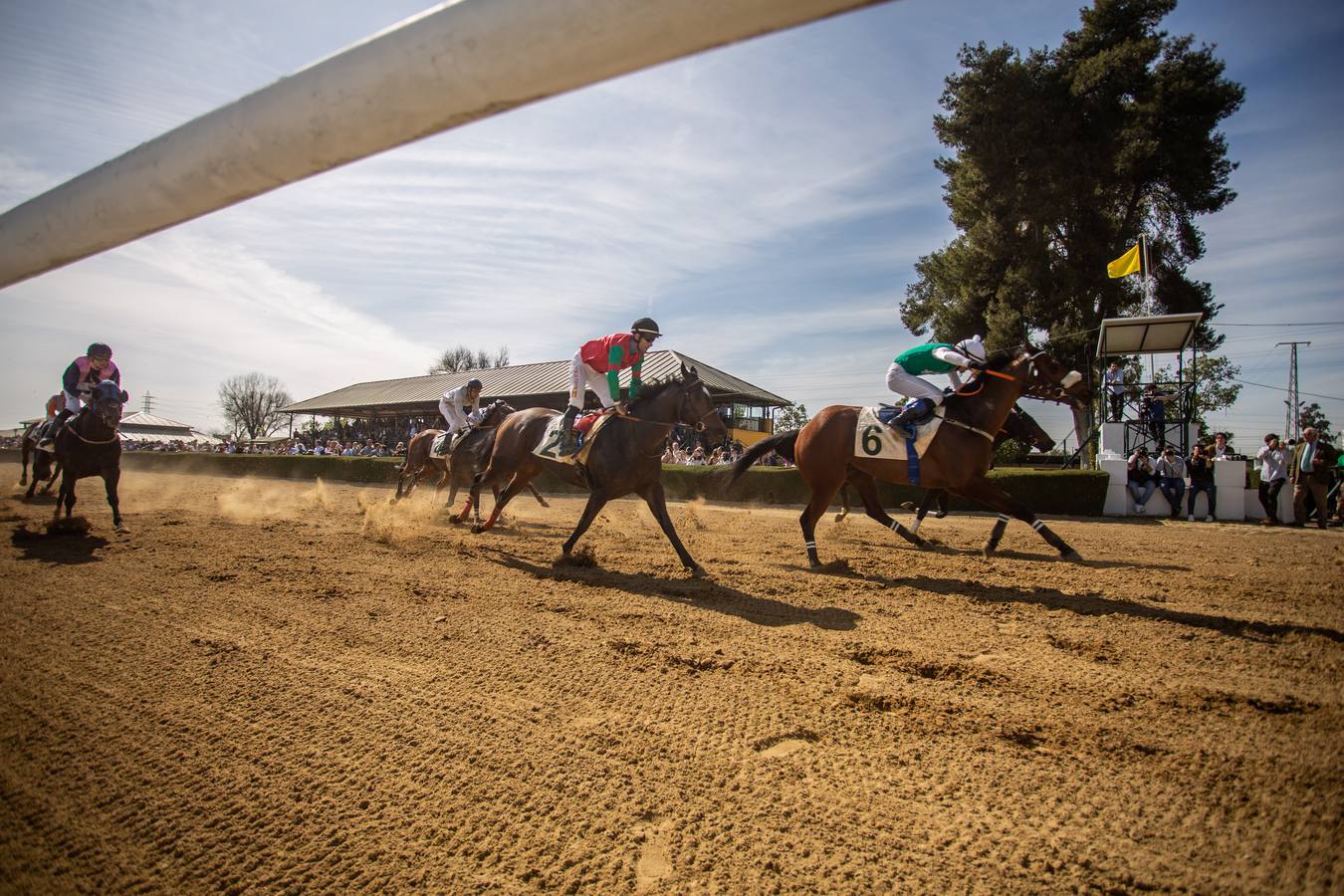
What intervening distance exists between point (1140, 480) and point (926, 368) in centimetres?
980

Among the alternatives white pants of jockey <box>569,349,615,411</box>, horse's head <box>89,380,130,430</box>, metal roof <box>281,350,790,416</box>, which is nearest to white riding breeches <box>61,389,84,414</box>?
horse's head <box>89,380,130,430</box>

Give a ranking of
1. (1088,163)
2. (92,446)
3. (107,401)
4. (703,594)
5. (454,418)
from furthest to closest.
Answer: (1088,163)
(454,418)
(92,446)
(107,401)
(703,594)

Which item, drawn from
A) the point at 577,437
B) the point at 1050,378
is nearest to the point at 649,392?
the point at 577,437

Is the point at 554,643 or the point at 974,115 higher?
the point at 974,115

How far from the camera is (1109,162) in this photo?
73.9 ft

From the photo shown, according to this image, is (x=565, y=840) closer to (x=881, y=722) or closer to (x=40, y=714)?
(x=881, y=722)

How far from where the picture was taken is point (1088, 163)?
22.6 metres

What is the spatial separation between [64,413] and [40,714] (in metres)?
8.91

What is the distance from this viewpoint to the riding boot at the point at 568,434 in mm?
7473

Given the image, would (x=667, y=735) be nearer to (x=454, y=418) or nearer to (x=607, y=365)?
(x=607, y=365)

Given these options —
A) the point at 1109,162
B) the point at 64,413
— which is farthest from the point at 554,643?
the point at 1109,162

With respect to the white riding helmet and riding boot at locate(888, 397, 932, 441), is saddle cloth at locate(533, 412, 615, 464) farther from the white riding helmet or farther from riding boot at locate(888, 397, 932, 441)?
the white riding helmet

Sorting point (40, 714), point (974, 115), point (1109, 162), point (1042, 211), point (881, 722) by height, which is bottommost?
point (40, 714)

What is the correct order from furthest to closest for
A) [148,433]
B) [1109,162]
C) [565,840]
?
[148,433]
[1109,162]
[565,840]
